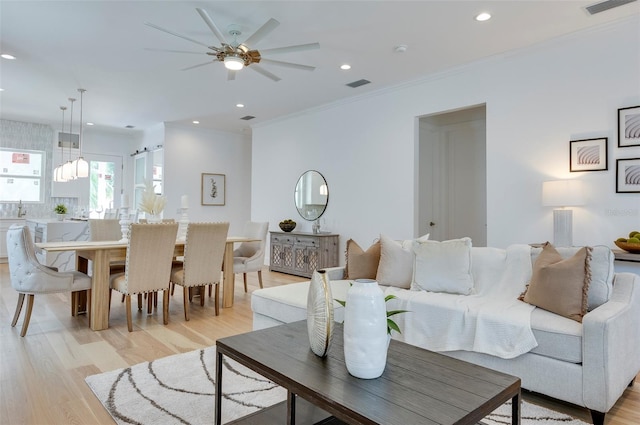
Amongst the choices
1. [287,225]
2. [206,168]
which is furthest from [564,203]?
[206,168]

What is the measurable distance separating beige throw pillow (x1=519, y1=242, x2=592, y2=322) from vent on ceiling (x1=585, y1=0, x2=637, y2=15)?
2.23m

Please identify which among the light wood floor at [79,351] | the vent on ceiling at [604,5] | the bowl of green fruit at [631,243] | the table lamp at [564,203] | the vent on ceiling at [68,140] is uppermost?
the vent on ceiling at [604,5]

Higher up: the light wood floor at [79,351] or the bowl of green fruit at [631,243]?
the bowl of green fruit at [631,243]

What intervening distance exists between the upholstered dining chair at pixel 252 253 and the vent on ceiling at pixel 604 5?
408 centimetres

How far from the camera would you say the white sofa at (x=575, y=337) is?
192 cm

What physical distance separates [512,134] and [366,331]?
362 centimetres

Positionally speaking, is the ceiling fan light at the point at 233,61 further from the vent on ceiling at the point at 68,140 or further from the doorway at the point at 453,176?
the vent on ceiling at the point at 68,140

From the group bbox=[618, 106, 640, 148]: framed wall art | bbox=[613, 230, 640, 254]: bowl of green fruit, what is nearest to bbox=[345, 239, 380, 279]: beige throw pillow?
bbox=[613, 230, 640, 254]: bowl of green fruit

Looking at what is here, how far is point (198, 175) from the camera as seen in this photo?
319 inches

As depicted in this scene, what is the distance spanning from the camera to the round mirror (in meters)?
6.30

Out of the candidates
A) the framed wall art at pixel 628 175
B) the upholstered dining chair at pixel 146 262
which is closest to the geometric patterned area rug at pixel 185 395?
the upholstered dining chair at pixel 146 262

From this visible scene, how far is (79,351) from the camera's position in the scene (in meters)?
2.93

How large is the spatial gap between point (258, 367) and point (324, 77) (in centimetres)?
414

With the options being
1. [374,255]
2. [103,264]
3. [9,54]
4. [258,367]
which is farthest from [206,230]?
[9,54]
